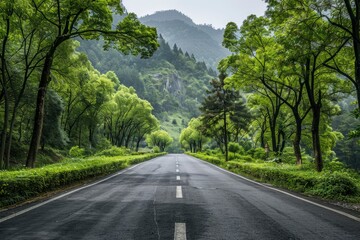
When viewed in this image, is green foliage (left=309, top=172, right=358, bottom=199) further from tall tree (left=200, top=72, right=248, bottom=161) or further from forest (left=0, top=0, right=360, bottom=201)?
tall tree (left=200, top=72, right=248, bottom=161)

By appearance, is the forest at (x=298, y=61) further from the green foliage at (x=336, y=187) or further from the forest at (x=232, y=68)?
the green foliage at (x=336, y=187)

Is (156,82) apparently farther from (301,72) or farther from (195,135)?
(301,72)

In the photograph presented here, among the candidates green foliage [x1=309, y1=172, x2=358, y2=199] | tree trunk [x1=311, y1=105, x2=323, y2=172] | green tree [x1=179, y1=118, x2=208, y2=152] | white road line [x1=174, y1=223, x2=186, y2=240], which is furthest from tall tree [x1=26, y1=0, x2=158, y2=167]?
green tree [x1=179, y1=118, x2=208, y2=152]

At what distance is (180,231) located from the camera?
15.4 feet

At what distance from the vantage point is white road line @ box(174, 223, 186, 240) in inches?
172

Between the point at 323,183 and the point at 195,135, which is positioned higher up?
the point at 195,135

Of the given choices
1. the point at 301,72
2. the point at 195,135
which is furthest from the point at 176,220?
the point at 195,135

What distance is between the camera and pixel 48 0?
44.8 feet

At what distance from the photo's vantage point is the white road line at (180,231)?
14.3 feet

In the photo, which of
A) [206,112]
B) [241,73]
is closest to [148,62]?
[206,112]

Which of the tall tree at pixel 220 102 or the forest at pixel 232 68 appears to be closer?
the forest at pixel 232 68

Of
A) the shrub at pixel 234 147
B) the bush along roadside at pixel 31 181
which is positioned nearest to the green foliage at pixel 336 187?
the bush along roadside at pixel 31 181

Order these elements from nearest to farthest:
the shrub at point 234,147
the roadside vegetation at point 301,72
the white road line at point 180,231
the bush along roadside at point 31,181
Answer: the white road line at point 180,231 → the bush along roadside at point 31,181 → the roadside vegetation at point 301,72 → the shrub at point 234,147

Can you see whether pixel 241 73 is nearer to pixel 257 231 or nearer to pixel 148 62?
→ pixel 257 231
